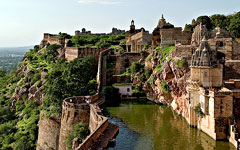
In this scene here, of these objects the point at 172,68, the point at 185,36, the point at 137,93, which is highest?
the point at 185,36

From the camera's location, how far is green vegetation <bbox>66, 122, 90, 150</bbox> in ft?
86.2

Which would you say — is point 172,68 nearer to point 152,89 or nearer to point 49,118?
point 152,89

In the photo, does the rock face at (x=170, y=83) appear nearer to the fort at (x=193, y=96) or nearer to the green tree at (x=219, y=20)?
the fort at (x=193, y=96)

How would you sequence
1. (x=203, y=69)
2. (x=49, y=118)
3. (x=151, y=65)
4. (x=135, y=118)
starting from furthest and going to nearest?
(x=151, y=65)
(x=49, y=118)
(x=135, y=118)
(x=203, y=69)

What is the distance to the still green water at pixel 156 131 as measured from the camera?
23.5m

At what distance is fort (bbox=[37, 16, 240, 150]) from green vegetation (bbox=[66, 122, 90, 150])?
862 mm

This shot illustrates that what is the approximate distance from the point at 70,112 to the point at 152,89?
50.6 feet

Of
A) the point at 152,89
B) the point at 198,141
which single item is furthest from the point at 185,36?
the point at 198,141

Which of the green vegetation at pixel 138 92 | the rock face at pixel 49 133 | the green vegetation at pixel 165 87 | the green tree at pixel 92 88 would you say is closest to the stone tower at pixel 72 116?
the rock face at pixel 49 133

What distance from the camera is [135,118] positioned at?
3167 cm

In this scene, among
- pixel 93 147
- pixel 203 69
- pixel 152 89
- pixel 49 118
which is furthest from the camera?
pixel 152 89

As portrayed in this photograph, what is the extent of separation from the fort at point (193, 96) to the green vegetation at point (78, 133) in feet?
2.83

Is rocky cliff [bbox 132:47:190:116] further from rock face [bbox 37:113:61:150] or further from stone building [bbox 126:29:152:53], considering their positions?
rock face [bbox 37:113:61:150]

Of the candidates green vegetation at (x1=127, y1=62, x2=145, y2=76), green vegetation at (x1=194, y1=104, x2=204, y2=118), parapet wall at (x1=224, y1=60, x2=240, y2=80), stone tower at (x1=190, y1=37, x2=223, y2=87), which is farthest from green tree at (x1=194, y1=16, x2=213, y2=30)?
green vegetation at (x1=194, y1=104, x2=204, y2=118)
